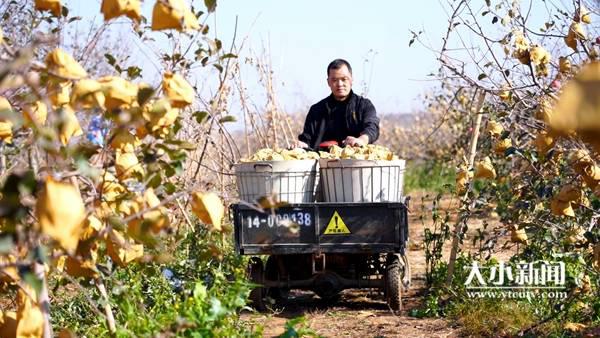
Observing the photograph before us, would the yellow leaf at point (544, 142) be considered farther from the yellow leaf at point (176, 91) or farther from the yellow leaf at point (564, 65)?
the yellow leaf at point (176, 91)

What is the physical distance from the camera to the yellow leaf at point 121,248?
2811 mm

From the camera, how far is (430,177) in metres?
17.5

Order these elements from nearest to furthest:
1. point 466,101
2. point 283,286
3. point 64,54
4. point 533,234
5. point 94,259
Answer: point 64,54, point 94,259, point 533,234, point 283,286, point 466,101

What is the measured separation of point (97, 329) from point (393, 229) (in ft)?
6.95

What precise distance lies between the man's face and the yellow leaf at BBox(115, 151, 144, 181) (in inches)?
145

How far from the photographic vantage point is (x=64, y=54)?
8.53 ft

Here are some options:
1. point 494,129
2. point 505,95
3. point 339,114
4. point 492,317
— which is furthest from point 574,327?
point 339,114

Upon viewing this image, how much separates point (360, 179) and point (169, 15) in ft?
10.2

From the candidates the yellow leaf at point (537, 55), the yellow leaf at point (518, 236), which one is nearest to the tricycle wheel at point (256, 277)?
the yellow leaf at point (518, 236)

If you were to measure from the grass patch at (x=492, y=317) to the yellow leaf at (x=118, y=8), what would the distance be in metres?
3.04

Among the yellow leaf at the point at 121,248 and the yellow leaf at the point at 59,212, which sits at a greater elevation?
the yellow leaf at the point at 59,212

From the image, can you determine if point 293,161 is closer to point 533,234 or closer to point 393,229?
point 393,229

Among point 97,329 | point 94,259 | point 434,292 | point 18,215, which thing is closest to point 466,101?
point 434,292

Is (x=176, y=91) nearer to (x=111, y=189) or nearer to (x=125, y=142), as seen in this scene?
(x=125, y=142)
